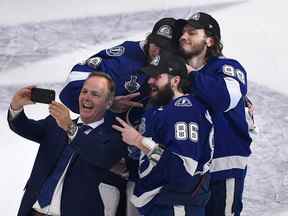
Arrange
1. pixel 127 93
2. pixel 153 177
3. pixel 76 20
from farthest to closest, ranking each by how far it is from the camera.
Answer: pixel 76 20
pixel 127 93
pixel 153 177

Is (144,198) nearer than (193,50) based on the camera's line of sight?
Yes

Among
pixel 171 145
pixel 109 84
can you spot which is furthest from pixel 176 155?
pixel 109 84

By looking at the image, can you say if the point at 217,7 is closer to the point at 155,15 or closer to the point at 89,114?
the point at 155,15

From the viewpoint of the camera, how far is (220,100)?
13.5 feet

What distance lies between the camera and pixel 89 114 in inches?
164

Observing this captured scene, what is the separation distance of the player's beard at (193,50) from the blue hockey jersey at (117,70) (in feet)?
0.67

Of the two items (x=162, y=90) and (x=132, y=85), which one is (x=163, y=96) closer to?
(x=162, y=90)

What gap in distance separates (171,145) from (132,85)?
488mm

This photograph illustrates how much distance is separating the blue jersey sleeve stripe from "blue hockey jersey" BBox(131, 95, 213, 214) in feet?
0.49

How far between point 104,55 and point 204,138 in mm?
709

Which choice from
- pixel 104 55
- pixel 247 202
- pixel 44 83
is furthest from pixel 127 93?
pixel 44 83

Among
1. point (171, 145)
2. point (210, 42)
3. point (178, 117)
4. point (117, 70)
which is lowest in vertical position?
point (171, 145)

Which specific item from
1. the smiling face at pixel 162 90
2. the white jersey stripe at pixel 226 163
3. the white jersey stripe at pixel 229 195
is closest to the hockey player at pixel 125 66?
the smiling face at pixel 162 90

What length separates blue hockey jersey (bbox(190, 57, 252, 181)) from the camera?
4090mm
